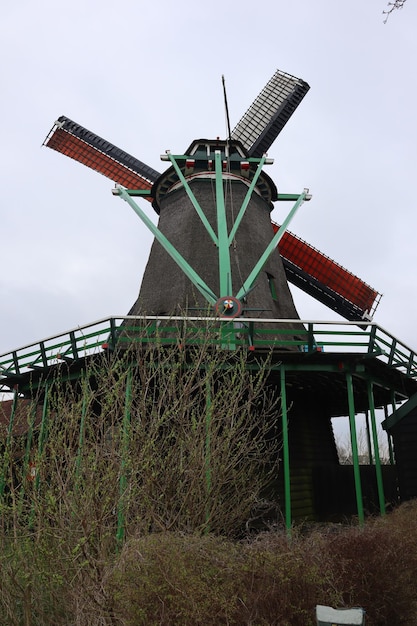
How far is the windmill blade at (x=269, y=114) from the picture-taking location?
22.1 metres

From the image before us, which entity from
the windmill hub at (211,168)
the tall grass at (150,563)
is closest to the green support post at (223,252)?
the windmill hub at (211,168)

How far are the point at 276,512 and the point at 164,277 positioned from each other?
729 centimetres

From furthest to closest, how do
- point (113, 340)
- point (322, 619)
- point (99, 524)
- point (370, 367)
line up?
point (370, 367)
point (113, 340)
point (99, 524)
point (322, 619)

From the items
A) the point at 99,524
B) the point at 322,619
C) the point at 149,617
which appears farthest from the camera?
the point at 99,524

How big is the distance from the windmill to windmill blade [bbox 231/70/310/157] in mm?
46

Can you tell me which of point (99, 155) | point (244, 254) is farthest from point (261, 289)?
point (99, 155)

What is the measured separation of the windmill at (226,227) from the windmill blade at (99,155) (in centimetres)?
4

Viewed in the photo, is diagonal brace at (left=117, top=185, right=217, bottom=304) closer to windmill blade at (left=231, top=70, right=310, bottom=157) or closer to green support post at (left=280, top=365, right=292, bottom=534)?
green support post at (left=280, top=365, right=292, bottom=534)

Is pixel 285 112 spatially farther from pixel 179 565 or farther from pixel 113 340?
pixel 179 565

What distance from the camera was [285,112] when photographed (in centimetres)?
2247

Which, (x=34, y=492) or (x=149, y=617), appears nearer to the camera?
(x=149, y=617)

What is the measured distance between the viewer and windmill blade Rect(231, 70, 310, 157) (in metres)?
22.1

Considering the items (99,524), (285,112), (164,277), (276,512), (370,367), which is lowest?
(276,512)

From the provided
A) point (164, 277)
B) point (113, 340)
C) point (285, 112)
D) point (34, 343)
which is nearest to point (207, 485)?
point (113, 340)
